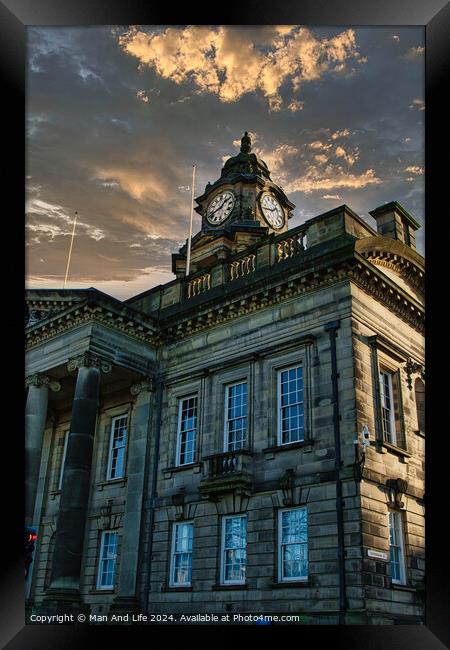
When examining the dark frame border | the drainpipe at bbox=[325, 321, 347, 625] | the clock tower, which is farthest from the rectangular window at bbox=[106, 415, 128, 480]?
the dark frame border

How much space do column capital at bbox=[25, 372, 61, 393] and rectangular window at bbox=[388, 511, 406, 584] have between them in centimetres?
1201

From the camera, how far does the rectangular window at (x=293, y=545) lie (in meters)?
16.2

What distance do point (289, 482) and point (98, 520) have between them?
852 centimetres

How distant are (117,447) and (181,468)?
3.92 meters

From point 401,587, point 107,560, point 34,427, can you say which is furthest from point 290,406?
point 107,560

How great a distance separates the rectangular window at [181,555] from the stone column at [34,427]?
14.5 ft

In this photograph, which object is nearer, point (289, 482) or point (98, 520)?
point (289, 482)

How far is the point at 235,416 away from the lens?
64.7 feet

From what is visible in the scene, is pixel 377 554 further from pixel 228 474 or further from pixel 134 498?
pixel 134 498

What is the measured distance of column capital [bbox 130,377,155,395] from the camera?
22375 mm

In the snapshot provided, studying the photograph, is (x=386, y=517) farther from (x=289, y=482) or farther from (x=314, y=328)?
(x=314, y=328)

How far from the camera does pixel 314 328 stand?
18172 millimetres
